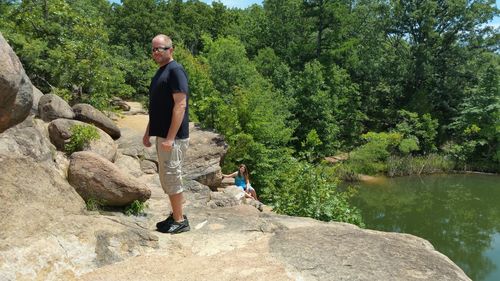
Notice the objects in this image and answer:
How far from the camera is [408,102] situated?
92.2ft

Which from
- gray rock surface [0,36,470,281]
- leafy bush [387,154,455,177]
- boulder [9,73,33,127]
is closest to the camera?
gray rock surface [0,36,470,281]

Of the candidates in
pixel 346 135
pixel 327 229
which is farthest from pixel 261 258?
pixel 346 135

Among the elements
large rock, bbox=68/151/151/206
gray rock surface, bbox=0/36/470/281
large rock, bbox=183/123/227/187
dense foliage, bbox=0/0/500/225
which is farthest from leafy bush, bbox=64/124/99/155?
dense foliage, bbox=0/0/500/225

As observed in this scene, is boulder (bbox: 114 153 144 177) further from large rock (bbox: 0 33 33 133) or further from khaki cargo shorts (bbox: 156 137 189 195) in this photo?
large rock (bbox: 0 33 33 133)

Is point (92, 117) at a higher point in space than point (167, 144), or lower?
lower

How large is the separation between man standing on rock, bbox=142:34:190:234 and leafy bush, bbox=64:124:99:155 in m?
3.21

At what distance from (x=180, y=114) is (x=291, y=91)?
18.6m

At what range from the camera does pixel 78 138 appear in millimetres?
7184

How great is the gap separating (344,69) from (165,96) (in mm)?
22606

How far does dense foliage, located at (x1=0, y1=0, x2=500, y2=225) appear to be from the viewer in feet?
56.3

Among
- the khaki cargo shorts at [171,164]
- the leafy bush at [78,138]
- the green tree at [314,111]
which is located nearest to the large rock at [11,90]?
the khaki cargo shorts at [171,164]

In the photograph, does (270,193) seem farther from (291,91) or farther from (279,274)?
(291,91)

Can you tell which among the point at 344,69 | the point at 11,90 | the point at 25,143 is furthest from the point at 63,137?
the point at 344,69

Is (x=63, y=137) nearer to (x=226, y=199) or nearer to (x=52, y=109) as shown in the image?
(x=52, y=109)
